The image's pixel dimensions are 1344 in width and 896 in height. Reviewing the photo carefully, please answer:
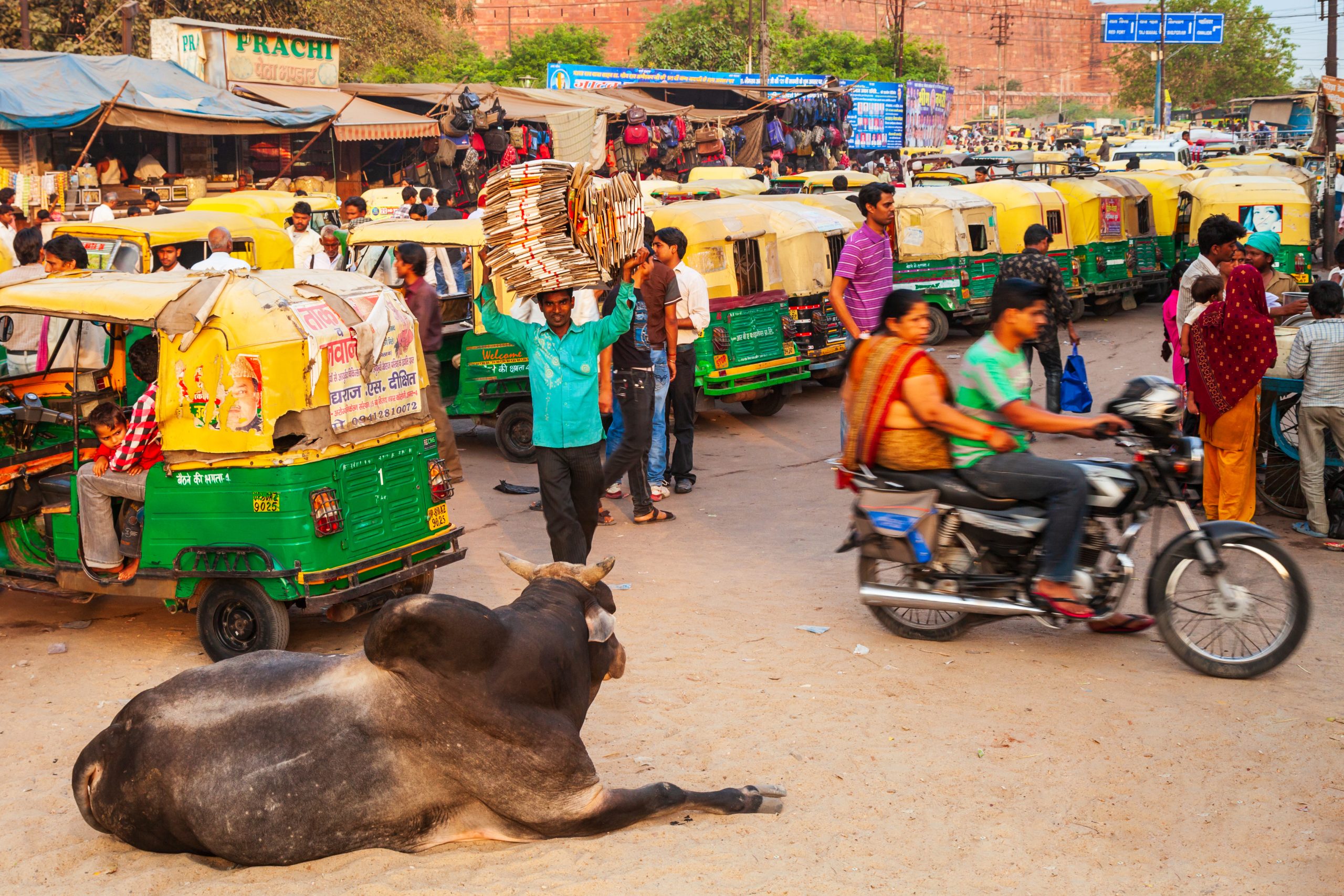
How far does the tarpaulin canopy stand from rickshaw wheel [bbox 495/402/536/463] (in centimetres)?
1245

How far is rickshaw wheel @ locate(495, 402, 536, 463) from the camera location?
10703 millimetres

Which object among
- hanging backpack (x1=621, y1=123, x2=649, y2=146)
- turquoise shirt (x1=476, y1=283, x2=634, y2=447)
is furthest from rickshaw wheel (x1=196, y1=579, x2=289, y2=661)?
hanging backpack (x1=621, y1=123, x2=649, y2=146)

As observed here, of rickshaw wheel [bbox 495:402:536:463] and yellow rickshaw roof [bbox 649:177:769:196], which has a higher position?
yellow rickshaw roof [bbox 649:177:769:196]

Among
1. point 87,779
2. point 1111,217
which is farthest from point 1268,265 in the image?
point 1111,217

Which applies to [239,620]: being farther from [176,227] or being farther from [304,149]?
[304,149]

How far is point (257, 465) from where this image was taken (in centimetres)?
578

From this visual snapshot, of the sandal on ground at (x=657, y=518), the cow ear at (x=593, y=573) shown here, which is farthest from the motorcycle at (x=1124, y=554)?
the sandal on ground at (x=657, y=518)

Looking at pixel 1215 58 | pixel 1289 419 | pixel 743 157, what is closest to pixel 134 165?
pixel 743 157

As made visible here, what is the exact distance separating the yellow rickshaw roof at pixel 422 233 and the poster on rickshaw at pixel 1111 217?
11.2 metres

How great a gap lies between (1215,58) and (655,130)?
65914mm

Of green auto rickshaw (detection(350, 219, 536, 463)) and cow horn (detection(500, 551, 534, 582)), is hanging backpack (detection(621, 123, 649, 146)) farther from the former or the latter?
cow horn (detection(500, 551, 534, 582))

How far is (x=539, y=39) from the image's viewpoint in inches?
2116

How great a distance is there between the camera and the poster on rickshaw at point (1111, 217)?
1831cm

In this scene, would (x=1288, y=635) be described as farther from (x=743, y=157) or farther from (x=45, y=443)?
(x=743, y=157)
